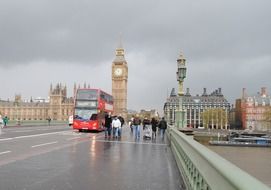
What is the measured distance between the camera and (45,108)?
589 ft

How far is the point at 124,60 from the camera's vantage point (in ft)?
563

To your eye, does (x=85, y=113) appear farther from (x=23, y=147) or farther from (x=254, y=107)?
(x=254, y=107)

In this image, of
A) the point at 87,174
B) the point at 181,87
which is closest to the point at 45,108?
the point at 181,87

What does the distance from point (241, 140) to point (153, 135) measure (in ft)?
138

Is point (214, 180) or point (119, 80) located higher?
point (119, 80)

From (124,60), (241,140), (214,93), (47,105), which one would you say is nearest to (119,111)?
(124,60)

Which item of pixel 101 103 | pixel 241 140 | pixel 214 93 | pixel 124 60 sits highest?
pixel 124 60

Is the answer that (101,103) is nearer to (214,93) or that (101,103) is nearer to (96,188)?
(96,188)

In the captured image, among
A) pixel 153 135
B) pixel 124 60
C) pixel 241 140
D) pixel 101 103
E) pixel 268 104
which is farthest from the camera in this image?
pixel 124 60

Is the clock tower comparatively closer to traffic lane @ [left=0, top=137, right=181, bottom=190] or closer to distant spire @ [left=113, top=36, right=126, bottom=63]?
distant spire @ [left=113, top=36, right=126, bottom=63]

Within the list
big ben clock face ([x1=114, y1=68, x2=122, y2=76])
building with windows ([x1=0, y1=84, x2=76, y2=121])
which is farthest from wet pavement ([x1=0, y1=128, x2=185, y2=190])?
building with windows ([x1=0, y1=84, x2=76, y2=121])

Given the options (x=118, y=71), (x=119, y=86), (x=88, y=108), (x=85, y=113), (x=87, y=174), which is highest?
(x=118, y=71)

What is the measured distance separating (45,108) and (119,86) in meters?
39.4

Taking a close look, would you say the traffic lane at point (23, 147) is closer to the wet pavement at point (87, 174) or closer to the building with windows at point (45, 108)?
the wet pavement at point (87, 174)
